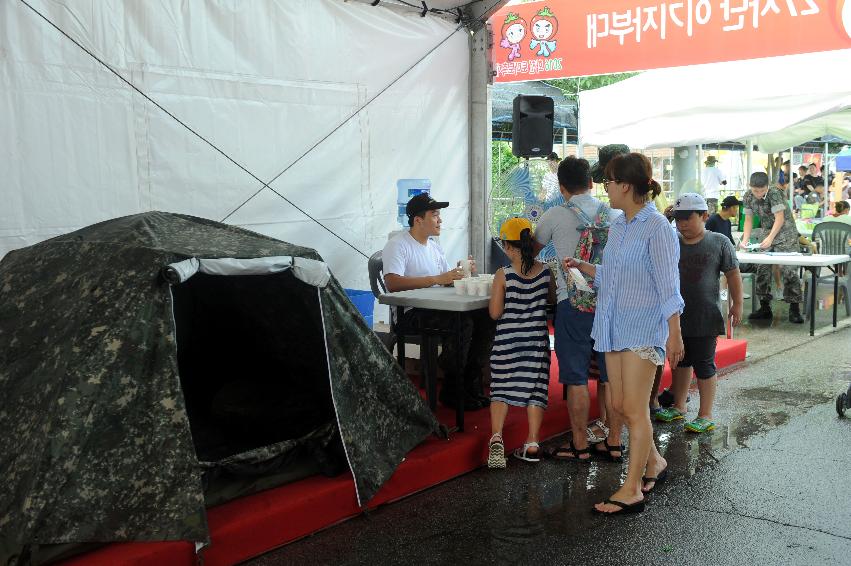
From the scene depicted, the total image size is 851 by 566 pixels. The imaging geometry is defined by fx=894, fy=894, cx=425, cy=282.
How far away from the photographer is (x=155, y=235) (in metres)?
4.21

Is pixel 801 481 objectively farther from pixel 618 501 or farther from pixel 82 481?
pixel 82 481

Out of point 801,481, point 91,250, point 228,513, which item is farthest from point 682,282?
point 91,250

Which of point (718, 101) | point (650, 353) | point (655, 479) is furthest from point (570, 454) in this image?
point (718, 101)

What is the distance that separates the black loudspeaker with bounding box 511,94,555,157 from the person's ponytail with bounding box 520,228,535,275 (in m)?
3.88

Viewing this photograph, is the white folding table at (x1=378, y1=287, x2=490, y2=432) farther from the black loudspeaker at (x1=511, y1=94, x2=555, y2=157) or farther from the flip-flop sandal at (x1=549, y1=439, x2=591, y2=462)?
the black loudspeaker at (x1=511, y1=94, x2=555, y2=157)

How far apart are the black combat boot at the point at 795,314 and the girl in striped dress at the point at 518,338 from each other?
626 cm

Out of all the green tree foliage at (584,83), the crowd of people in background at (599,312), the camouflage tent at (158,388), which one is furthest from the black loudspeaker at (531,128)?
the green tree foliage at (584,83)

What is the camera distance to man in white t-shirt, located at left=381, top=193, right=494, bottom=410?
5.92 m

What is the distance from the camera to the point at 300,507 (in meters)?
4.31

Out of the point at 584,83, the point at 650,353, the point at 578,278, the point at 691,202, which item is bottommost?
the point at 650,353

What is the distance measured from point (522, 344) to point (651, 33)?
6.65 metres

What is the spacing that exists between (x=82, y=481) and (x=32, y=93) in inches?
105

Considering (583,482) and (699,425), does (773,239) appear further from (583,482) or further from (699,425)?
(583,482)

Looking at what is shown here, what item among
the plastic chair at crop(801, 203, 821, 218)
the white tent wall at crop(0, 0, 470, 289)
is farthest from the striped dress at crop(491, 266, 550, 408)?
the plastic chair at crop(801, 203, 821, 218)
